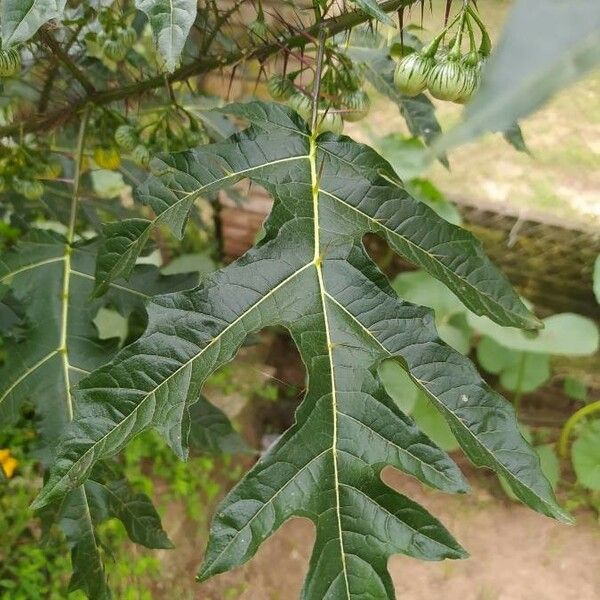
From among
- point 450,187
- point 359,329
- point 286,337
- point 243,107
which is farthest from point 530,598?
point 243,107

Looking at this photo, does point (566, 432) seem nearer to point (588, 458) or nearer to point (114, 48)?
point (588, 458)

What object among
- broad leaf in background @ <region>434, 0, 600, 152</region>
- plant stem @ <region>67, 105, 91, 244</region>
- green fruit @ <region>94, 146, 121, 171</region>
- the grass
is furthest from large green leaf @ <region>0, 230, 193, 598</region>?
the grass

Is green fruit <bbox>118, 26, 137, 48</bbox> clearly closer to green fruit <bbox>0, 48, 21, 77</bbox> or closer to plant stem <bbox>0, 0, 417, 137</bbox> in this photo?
plant stem <bbox>0, 0, 417, 137</bbox>

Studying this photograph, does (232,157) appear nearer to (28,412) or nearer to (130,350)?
(130,350)

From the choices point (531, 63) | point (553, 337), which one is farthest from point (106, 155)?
point (553, 337)

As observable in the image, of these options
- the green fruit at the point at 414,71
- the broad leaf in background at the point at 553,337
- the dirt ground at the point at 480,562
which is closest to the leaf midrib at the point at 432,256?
the green fruit at the point at 414,71
